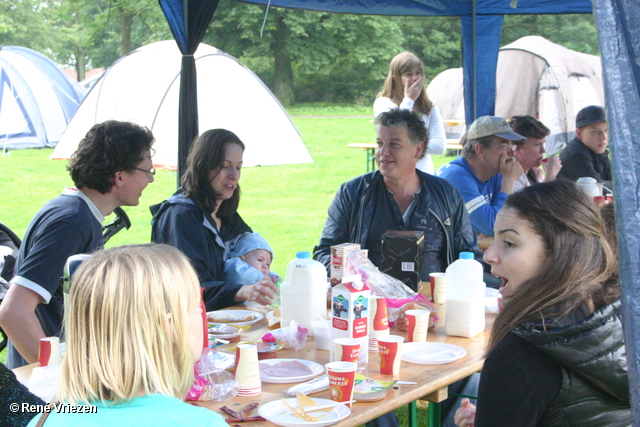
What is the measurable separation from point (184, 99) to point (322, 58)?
2407 cm

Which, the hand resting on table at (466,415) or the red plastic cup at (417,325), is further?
the red plastic cup at (417,325)

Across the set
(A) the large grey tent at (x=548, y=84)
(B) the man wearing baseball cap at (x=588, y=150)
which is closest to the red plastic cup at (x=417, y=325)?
(B) the man wearing baseball cap at (x=588, y=150)

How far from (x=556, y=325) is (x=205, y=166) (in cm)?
200

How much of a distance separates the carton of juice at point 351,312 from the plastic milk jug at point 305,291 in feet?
0.89

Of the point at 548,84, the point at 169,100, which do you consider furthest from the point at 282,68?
the point at 169,100

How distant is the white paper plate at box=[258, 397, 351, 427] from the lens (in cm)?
154

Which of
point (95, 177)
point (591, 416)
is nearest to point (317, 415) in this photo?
point (591, 416)

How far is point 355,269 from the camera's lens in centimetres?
243

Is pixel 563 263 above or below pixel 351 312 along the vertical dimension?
→ above

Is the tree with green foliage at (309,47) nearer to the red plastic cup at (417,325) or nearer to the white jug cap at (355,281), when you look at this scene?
the red plastic cup at (417,325)

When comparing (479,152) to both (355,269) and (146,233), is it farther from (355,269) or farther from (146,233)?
(146,233)

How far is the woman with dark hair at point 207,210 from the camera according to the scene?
294cm

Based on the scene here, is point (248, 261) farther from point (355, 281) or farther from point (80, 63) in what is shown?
point (80, 63)

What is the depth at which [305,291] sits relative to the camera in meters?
2.24
